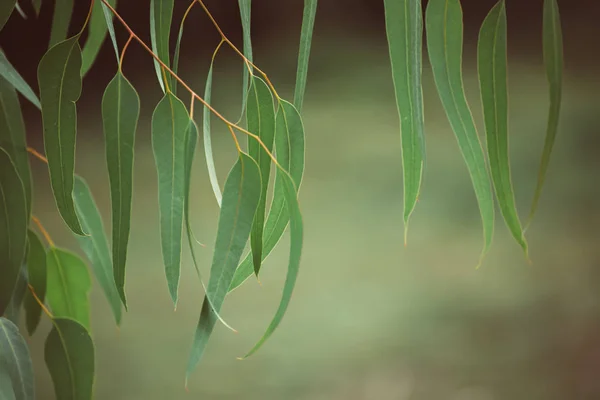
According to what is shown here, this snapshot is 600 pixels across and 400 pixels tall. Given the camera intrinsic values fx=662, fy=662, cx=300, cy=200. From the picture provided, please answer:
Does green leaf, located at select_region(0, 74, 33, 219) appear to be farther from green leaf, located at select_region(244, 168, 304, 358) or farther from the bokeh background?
→ the bokeh background

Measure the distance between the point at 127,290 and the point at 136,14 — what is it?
542 mm

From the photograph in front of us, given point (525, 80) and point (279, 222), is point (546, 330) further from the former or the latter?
point (279, 222)

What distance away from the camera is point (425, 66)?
51.8 inches

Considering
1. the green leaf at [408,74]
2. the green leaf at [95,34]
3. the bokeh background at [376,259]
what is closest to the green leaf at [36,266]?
the green leaf at [95,34]

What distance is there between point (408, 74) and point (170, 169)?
167 mm

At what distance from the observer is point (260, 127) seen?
0.46m

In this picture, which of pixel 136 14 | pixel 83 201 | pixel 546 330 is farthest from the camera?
pixel 136 14

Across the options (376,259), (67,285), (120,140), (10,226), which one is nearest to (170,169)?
(120,140)

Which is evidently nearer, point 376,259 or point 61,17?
point 61,17

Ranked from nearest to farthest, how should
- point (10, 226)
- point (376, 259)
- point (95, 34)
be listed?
point (10, 226) < point (95, 34) < point (376, 259)

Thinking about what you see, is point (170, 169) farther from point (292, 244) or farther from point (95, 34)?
point (95, 34)

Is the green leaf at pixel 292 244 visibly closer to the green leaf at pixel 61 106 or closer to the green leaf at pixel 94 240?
the green leaf at pixel 61 106

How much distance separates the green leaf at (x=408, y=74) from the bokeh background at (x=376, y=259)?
82 centimetres

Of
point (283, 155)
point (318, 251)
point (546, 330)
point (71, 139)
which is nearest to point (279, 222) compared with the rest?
point (283, 155)
